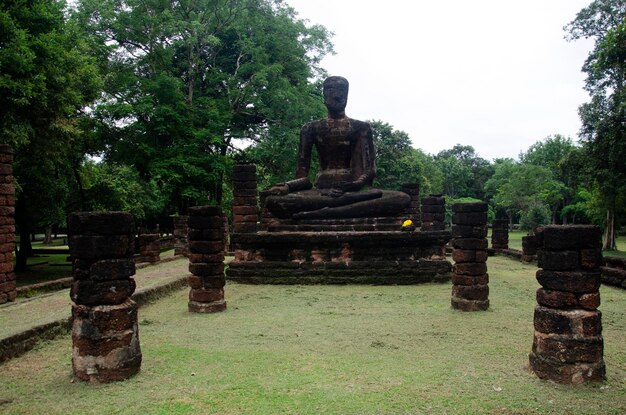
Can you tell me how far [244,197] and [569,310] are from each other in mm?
9866

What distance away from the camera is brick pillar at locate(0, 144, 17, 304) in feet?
28.9

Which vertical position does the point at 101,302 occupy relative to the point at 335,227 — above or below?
below

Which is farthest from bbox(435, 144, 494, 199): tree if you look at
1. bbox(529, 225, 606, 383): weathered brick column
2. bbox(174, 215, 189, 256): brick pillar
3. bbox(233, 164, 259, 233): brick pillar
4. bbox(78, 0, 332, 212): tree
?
bbox(529, 225, 606, 383): weathered brick column

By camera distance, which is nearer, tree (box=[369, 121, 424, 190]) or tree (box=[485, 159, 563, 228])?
tree (box=[369, 121, 424, 190])

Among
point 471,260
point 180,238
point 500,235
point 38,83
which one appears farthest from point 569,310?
point 180,238

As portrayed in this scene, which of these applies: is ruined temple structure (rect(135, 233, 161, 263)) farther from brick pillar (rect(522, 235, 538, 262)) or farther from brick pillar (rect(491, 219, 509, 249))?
brick pillar (rect(491, 219, 509, 249))

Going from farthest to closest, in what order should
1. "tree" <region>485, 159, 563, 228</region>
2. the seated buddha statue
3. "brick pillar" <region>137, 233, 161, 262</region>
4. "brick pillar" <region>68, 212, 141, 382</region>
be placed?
"tree" <region>485, 159, 563, 228</region> < "brick pillar" <region>137, 233, 161, 262</region> < the seated buddha statue < "brick pillar" <region>68, 212, 141, 382</region>

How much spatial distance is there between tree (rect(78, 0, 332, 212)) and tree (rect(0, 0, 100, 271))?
396 centimetres

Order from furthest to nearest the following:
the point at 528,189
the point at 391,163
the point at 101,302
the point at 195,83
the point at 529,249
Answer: the point at 528,189 < the point at 391,163 < the point at 195,83 < the point at 529,249 < the point at 101,302

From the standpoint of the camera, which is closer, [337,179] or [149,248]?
[337,179]

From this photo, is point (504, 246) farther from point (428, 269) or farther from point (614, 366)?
point (614, 366)

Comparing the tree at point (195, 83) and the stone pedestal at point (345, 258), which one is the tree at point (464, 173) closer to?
the tree at point (195, 83)

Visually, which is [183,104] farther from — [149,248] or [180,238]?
[149,248]

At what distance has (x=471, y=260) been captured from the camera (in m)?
6.93
